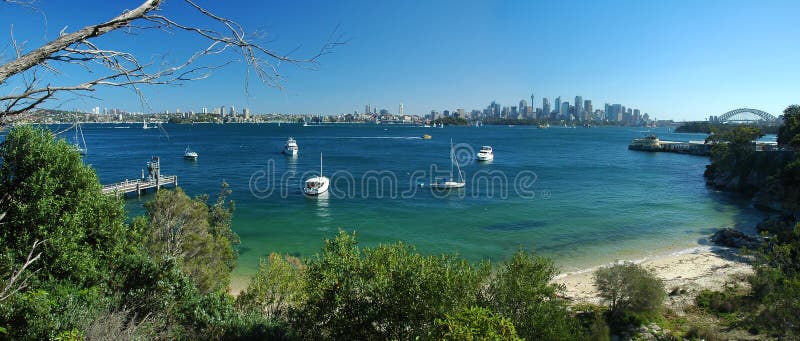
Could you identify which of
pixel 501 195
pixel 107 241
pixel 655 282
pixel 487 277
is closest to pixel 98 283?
pixel 107 241

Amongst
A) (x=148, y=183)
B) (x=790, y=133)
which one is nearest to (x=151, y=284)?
(x=148, y=183)

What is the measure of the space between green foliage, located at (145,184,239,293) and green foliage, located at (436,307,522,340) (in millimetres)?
11626

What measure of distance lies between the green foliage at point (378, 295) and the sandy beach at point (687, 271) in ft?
44.7

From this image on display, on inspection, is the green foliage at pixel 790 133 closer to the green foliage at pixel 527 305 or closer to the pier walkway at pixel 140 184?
the green foliage at pixel 527 305

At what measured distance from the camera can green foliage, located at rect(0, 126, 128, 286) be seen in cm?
987

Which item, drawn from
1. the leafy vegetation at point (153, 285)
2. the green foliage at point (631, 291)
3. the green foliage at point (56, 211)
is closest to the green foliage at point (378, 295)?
the leafy vegetation at point (153, 285)

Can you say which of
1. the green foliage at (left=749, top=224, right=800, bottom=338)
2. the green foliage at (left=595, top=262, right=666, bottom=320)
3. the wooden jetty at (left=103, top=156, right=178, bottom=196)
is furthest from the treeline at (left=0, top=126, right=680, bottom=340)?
the wooden jetty at (left=103, top=156, right=178, bottom=196)

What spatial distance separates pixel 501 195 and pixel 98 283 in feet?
137

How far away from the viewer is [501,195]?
4781 cm

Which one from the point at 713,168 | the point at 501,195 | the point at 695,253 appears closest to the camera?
the point at 695,253

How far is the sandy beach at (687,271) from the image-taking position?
837 inches

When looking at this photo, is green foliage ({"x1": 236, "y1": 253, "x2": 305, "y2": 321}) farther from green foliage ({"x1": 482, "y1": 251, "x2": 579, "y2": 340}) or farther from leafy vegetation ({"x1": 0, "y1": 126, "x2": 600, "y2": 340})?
green foliage ({"x1": 482, "y1": 251, "x2": 579, "y2": 340})

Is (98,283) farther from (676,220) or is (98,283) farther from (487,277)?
(676,220)

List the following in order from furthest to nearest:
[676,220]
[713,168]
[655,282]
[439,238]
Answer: [713,168], [676,220], [439,238], [655,282]
